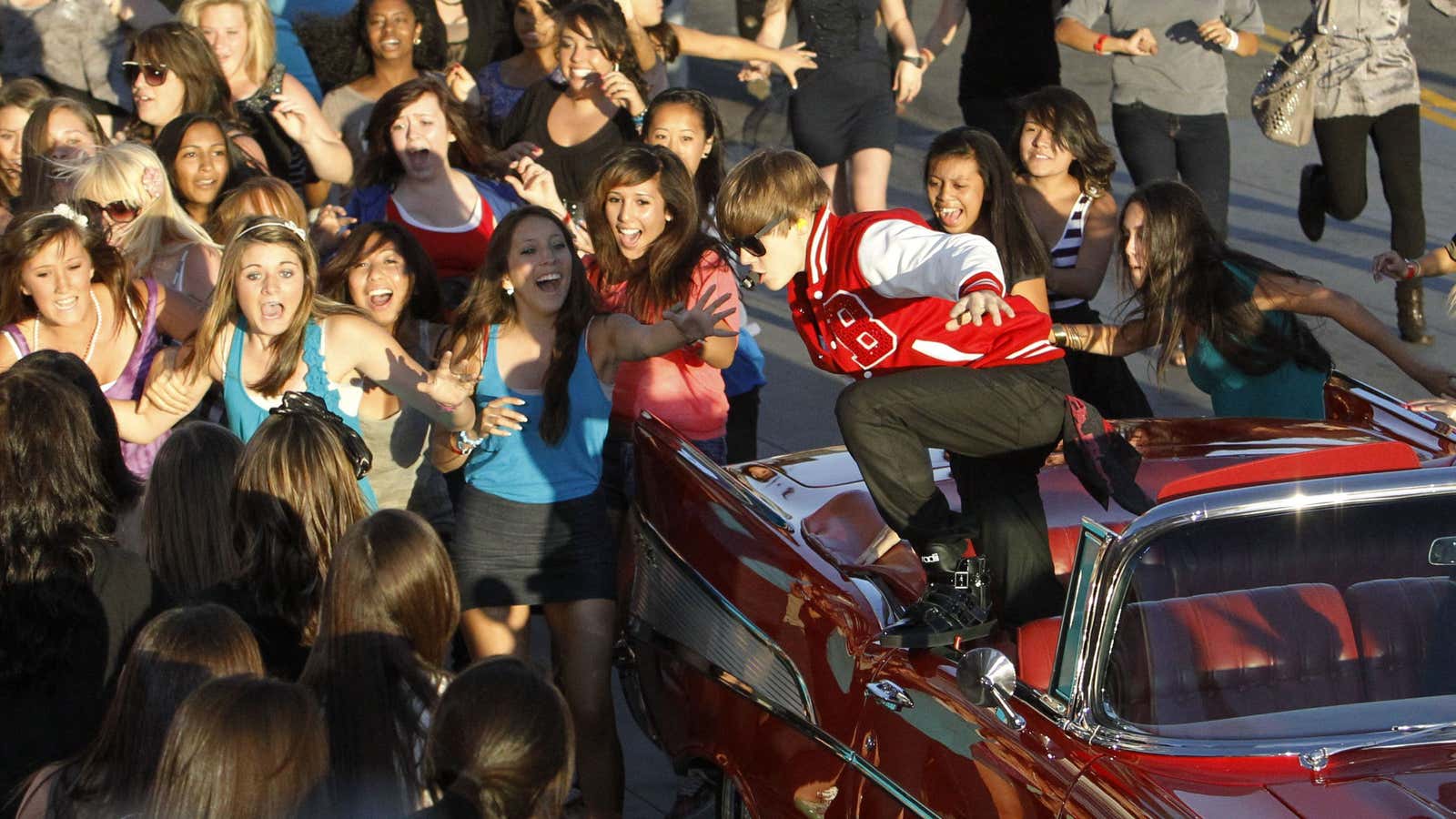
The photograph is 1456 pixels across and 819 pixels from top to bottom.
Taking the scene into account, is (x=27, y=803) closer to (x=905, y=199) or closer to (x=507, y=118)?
(x=507, y=118)

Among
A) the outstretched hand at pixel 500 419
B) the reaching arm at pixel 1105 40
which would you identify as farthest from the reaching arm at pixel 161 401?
the reaching arm at pixel 1105 40

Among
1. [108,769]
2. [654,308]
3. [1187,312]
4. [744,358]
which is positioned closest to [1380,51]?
[1187,312]

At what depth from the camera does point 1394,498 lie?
345cm

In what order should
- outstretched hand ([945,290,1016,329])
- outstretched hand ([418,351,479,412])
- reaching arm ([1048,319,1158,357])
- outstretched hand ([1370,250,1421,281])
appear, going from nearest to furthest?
outstretched hand ([945,290,1016,329]), outstretched hand ([418,351,479,412]), reaching arm ([1048,319,1158,357]), outstretched hand ([1370,250,1421,281])

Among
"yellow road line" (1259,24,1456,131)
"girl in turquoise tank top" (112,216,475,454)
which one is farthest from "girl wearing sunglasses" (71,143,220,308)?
"yellow road line" (1259,24,1456,131)

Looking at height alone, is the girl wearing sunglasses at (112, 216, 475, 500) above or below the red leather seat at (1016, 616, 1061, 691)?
above

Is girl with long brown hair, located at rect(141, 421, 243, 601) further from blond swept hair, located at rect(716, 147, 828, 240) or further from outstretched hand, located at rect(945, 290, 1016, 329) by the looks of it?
outstretched hand, located at rect(945, 290, 1016, 329)

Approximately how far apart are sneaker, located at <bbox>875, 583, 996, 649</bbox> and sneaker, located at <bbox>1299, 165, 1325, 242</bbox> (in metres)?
5.24

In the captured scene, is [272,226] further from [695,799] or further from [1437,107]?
[1437,107]

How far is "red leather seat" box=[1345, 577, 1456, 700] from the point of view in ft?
11.1

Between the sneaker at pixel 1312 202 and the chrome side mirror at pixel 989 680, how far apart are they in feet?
18.4

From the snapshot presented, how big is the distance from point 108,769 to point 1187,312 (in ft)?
11.6

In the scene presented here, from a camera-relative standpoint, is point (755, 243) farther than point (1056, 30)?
No

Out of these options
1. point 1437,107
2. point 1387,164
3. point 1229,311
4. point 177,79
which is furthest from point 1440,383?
point 1437,107
